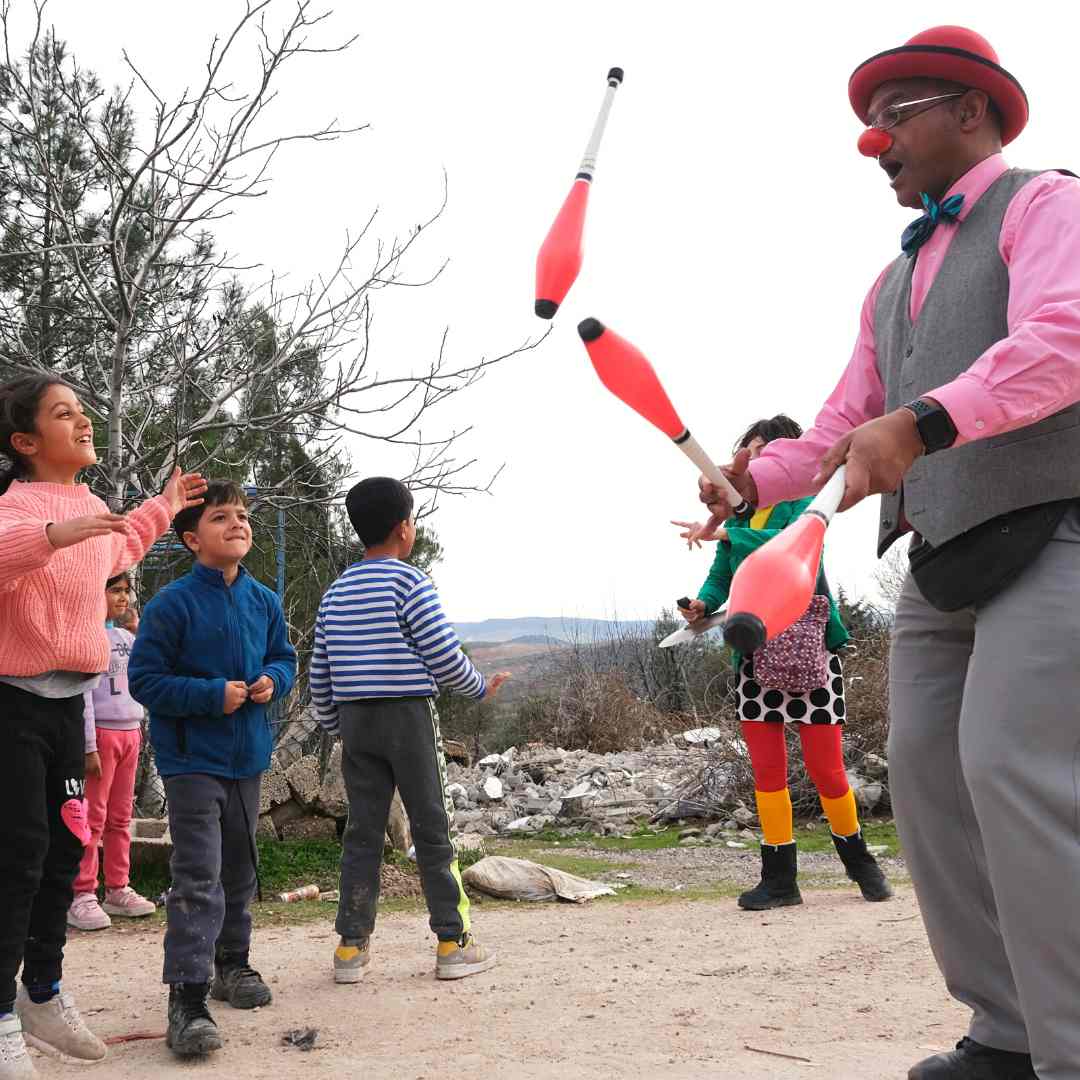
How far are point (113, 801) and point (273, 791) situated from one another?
3.84 feet

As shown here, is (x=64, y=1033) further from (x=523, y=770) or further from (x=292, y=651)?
(x=523, y=770)

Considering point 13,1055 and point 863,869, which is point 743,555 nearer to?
point 863,869

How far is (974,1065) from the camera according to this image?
102 inches

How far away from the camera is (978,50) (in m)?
2.62

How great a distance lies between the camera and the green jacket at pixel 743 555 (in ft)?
17.0

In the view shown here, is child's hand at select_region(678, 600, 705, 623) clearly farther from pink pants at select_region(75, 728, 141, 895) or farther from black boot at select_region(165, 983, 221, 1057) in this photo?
pink pants at select_region(75, 728, 141, 895)

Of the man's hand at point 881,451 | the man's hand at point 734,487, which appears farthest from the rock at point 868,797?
the man's hand at point 881,451

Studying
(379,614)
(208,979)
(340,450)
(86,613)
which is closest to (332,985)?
(208,979)

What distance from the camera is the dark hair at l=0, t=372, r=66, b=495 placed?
139 inches

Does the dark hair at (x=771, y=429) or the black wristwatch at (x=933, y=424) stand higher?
the dark hair at (x=771, y=429)

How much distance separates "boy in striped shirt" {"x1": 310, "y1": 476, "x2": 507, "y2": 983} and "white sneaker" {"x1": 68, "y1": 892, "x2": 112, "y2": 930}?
165 cm

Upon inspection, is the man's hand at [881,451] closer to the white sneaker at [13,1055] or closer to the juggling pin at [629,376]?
the juggling pin at [629,376]

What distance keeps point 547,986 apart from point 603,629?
1557cm

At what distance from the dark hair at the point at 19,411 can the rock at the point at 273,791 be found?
3524 mm
